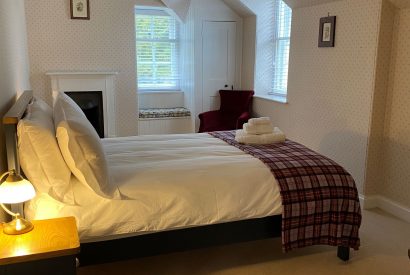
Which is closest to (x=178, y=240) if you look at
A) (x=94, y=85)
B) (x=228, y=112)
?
(x=94, y=85)

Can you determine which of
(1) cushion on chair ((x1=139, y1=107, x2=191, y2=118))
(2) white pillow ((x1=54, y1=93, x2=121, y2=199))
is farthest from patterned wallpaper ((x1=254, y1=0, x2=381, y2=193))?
(2) white pillow ((x1=54, y1=93, x2=121, y2=199))

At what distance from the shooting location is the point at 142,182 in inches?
89.5

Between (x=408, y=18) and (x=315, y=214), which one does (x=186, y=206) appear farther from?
(x=408, y=18)

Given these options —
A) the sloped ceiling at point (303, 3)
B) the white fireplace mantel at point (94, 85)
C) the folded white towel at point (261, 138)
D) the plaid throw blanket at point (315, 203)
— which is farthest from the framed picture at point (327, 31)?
the white fireplace mantel at point (94, 85)

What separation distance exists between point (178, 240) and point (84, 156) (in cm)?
75

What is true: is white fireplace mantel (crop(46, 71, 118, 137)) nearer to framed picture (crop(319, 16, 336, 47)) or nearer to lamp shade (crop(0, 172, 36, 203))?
framed picture (crop(319, 16, 336, 47))

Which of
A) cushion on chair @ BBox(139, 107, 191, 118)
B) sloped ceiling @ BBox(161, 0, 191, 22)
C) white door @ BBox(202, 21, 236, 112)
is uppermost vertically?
sloped ceiling @ BBox(161, 0, 191, 22)

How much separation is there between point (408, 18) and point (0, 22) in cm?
311

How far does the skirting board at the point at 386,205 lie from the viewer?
340 centimetres

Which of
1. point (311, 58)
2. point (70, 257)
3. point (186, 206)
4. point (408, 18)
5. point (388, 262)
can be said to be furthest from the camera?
point (311, 58)

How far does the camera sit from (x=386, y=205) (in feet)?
11.8

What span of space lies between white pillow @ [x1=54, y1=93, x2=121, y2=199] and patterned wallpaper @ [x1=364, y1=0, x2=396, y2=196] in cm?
247

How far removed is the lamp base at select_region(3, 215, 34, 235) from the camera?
5.67 ft

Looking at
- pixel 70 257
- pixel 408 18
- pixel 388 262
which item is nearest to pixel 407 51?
pixel 408 18
